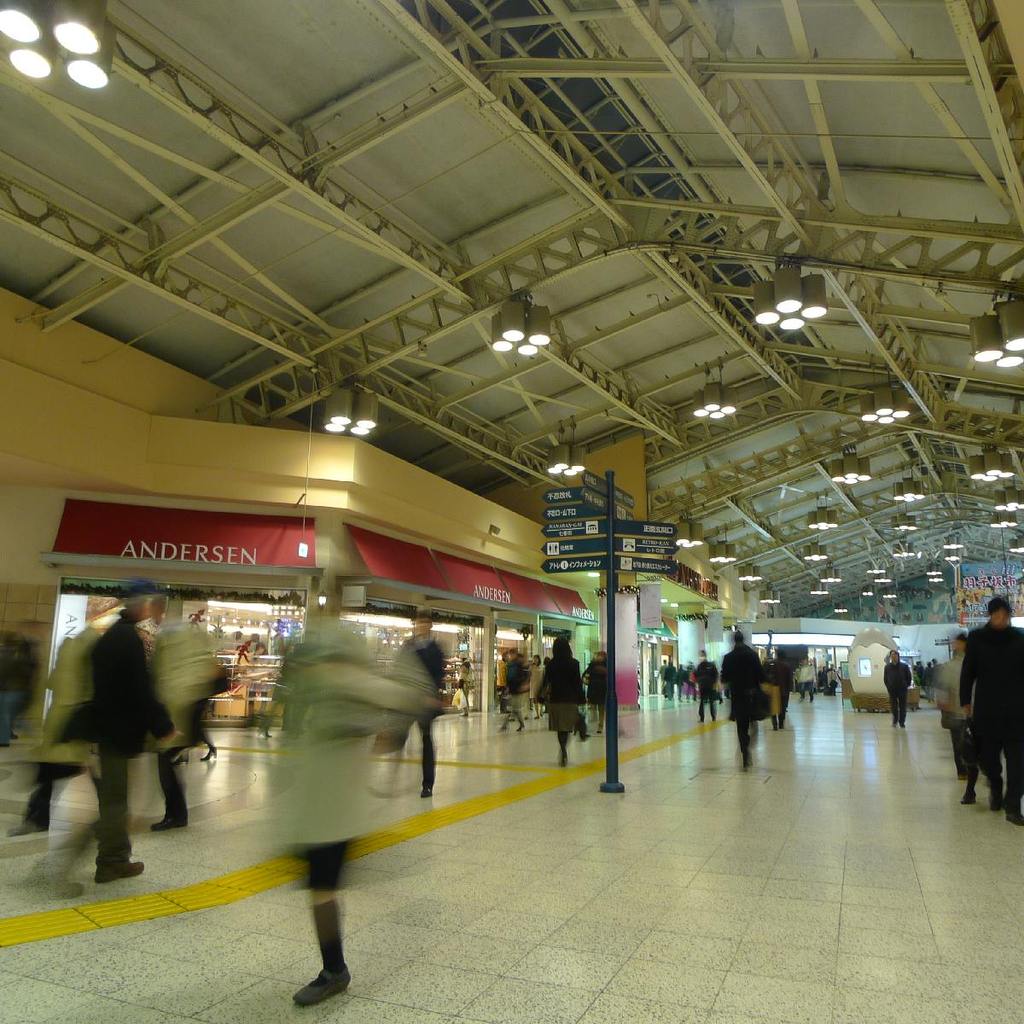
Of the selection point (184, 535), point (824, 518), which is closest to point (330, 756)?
point (184, 535)

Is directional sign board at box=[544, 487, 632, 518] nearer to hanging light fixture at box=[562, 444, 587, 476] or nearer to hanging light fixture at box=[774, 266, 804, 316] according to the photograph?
hanging light fixture at box=[774, 266, 804, 316]

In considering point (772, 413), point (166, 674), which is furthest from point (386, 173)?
point (772, 413)

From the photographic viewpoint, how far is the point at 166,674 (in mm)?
5766

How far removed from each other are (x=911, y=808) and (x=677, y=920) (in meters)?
4.22

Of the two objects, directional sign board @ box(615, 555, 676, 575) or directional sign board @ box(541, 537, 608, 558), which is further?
directional sign board @ box(615, 555, 676, 575)

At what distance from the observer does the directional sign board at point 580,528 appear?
28.2ft

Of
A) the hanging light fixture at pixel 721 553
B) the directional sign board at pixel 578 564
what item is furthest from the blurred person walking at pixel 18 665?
the hanging light fixture at pixel 721 553

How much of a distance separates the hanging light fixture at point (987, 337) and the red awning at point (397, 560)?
10519 mm

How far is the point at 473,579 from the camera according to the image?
1936 centimetres

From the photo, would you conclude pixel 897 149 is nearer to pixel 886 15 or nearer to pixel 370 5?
pixel 886 15

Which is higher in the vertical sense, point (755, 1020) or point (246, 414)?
point (246, 414)

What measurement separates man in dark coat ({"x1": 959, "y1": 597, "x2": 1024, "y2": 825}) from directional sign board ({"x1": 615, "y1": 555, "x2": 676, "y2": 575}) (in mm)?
3053

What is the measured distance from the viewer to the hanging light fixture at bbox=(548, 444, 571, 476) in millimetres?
17578

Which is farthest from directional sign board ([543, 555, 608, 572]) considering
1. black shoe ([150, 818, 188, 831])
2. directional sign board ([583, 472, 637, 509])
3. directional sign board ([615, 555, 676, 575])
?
black shoe ([150, 818, 188, 831])
